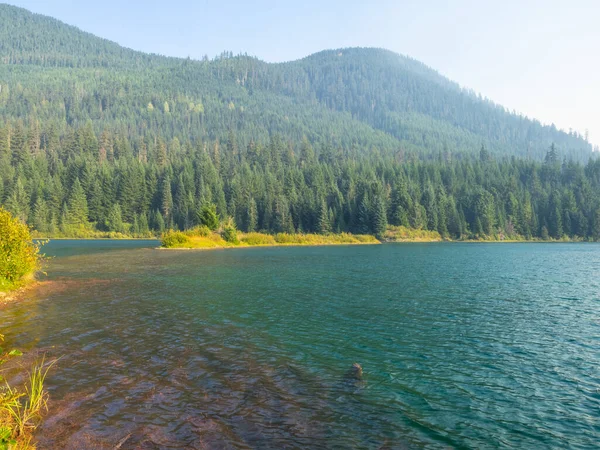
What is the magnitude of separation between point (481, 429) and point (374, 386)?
150 inches

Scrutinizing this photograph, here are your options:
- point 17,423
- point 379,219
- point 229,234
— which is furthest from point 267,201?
point 17,423

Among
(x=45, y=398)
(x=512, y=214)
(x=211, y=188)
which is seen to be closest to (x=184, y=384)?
(x=45, y=398)

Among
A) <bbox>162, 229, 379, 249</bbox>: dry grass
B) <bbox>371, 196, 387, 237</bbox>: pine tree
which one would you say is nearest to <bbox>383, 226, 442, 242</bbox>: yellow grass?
<bbox>371, 196, 387, 237</bbox>: pine tree

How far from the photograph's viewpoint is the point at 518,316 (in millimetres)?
25469

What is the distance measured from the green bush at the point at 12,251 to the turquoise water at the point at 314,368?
2223 mm

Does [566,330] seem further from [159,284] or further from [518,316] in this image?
[159,284]

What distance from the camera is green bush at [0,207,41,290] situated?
1123 inches

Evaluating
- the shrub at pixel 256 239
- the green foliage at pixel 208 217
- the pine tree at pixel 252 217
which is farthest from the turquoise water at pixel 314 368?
the pine tree at pixel 252 217

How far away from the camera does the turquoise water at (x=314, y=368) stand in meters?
10.8

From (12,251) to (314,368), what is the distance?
85.4 ft

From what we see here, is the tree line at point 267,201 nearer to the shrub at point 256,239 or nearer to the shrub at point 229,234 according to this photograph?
the shrub at point 256,239

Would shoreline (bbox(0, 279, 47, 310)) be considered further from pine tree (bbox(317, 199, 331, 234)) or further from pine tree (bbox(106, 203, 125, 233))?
pine tree (bbox(106, 203, 125, 233))

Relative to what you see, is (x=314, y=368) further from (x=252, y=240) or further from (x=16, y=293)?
(x=252, y=240)

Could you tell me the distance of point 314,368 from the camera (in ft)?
51.7
